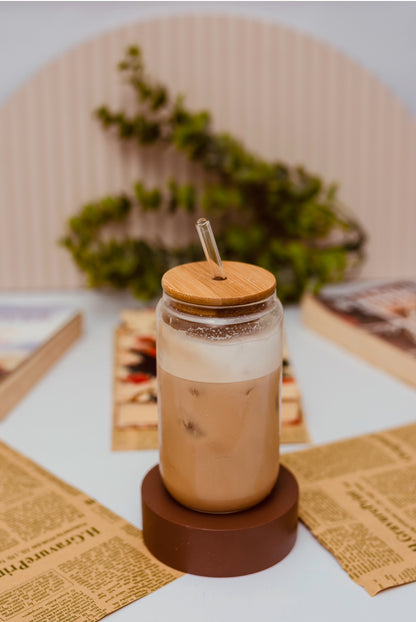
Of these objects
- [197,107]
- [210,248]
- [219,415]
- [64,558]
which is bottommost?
[64,558]

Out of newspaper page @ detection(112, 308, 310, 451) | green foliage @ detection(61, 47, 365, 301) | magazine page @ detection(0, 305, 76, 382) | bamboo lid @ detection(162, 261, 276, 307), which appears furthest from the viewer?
green foliage @ detection(61, 47, 365, 301)

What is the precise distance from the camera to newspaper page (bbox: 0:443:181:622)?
57 cm

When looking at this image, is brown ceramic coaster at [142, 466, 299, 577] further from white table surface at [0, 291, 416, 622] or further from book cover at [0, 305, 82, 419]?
book cover at [0, 305, 82, 419]

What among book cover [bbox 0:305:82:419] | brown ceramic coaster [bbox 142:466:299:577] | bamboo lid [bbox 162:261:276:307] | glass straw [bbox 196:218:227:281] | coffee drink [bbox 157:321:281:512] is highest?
glass straw [bbox 196:218:227:281]

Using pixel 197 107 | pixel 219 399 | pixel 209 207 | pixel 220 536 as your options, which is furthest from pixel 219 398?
pixel 197 107

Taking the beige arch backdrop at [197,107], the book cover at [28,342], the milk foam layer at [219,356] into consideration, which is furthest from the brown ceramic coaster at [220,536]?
the beige arch backdrop at [197,107]

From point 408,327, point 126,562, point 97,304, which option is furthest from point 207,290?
point 97,304

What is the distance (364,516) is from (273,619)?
16cm

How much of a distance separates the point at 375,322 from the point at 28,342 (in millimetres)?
499

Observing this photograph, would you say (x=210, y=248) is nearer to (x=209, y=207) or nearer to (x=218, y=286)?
(x=218, y=286)

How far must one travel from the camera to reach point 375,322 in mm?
1068

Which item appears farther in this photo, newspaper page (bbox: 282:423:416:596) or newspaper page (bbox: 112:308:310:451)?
newspaper page (bbox: 112:308:310:451)

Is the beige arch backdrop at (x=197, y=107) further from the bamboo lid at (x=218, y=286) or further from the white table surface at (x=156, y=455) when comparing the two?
the bamboo lid at (x=218, y=286)

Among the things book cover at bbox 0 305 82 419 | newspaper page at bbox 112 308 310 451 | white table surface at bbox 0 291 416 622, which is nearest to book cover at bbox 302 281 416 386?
white table surface at bbox 0 291 416 622
